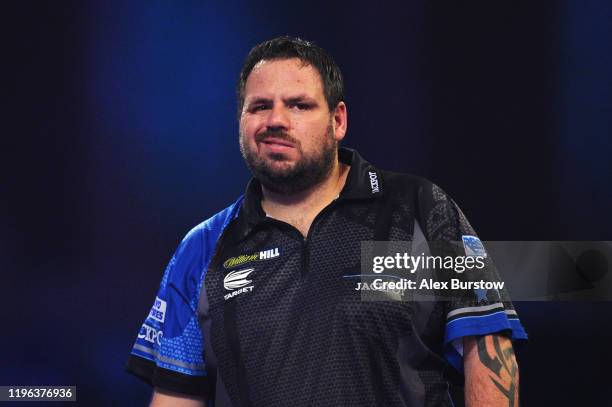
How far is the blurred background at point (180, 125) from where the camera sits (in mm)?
2607

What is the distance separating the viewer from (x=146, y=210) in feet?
9.02

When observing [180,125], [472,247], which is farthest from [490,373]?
[180,125]

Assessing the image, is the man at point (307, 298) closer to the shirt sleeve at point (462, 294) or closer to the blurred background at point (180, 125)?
the shirt sleeve at point (462, 294)

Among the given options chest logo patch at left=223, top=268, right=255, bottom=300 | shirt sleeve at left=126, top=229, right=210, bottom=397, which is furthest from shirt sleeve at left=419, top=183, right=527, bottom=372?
shirt sleeve at left=126, top=229, right=210, bottom=397

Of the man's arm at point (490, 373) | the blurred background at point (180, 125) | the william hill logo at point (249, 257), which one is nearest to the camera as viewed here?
the man's arm at point (490, 373)

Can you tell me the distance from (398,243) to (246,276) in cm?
39

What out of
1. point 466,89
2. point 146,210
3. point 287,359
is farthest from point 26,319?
point 466,89

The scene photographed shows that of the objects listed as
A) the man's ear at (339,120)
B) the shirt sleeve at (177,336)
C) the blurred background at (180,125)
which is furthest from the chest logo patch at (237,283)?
the blurred background at (180,125)

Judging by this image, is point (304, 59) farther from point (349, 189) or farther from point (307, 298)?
point (307, 298)

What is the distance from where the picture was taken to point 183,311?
2.14 metres

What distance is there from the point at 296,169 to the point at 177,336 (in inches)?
21.0

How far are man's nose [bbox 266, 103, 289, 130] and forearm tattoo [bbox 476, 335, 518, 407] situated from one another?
2.28 feet

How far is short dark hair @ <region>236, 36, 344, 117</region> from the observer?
7.07 feet

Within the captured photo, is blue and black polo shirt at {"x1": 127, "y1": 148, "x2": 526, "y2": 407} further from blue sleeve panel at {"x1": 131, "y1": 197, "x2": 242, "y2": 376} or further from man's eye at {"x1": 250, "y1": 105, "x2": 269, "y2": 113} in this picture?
man's eye at {"x1": 250, "y1": 105, "x2": 269, "y2": 113}
